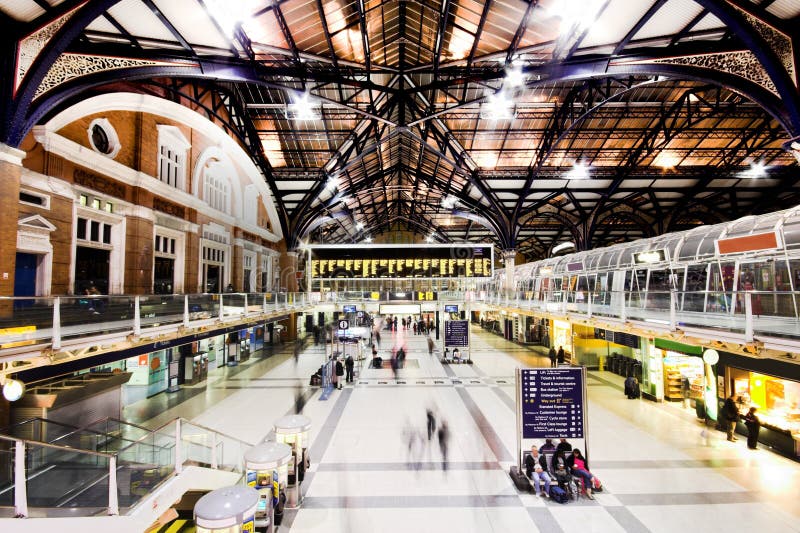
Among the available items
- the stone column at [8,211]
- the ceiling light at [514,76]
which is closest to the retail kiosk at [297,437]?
the stone column at [8,211]

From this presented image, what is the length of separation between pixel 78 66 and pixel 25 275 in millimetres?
5814

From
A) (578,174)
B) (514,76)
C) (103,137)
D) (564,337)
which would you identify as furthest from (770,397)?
(103,137)

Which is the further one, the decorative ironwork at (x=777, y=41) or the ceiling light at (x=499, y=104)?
the ceiling light at (x=499, y=104)

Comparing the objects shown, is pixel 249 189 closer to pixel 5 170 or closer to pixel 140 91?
pixel 140 91

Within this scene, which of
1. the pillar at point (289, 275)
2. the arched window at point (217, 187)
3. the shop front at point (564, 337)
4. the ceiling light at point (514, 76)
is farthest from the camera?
the pillar at point (289, 275)

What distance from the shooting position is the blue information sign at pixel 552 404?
8.70 m

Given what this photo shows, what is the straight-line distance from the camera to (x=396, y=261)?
31828 millimetres

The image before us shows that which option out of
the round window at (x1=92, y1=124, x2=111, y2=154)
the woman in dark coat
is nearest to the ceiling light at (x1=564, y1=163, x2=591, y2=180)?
the woman in dark coat

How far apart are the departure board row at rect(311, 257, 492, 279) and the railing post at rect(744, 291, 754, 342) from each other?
25.0 meters

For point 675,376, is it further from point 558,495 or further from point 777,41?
point 777,41

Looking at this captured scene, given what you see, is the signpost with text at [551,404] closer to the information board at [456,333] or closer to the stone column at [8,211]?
the stone column at [8,211]

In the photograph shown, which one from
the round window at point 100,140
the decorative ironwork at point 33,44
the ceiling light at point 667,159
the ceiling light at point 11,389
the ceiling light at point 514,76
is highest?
the ceiling light at point 667,159

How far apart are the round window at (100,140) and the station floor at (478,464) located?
916cm

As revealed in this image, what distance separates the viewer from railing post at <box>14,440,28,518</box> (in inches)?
183
